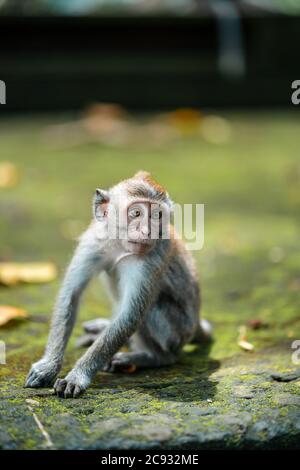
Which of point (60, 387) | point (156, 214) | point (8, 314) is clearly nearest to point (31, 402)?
point (60, 387)

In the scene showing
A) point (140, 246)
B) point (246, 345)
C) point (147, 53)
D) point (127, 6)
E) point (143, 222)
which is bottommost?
point (246, 345)

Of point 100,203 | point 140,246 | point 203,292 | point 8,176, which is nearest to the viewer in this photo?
point 140,246

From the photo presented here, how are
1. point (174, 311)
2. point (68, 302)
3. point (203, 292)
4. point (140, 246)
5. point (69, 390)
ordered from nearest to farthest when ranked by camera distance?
point (69, 390) → point (140, 246) → point (68, 302) → point (174, 311) → point (203, 292)

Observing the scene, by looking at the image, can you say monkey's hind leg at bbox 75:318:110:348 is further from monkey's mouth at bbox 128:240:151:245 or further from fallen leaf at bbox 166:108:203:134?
fallen leaf at bbox 166:108:203:134

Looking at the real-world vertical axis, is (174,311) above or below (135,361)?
above

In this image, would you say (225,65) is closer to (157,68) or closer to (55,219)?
(157,68)

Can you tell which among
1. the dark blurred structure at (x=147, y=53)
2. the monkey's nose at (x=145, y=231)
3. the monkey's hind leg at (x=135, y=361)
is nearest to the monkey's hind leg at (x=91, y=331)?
the monkey's hind leg at (x=135, y=361)

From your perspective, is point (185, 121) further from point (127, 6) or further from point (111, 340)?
point (111, 340)

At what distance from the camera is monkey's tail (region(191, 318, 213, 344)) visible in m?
4.76

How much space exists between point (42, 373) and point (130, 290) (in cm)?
57

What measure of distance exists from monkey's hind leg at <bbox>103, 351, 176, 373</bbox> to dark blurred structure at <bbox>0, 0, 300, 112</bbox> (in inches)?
284

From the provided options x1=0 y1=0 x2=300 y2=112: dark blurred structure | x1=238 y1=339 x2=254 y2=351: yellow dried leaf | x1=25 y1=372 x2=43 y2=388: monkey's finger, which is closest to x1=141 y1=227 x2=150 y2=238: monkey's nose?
x1=25 y1=372 x2=43 y2=388: monkey's finger

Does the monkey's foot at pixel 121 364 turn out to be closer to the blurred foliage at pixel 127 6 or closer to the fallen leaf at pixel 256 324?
the fallen leaf at pixel 256 324

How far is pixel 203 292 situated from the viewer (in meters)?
5.67
